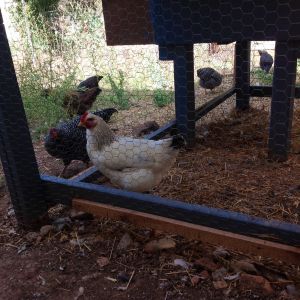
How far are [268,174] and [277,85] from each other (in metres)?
0.55

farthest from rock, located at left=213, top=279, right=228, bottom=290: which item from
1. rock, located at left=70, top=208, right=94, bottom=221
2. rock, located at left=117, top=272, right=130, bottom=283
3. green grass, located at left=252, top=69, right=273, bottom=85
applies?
green grass, located at left=252, top=69, right=273, bottom=85

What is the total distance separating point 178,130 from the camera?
263 centimetres

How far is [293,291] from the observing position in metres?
1.31

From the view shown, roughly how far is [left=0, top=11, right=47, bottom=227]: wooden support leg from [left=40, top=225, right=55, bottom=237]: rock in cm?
5

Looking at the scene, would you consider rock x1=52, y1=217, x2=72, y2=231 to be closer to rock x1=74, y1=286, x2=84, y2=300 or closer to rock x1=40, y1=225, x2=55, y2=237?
rock x1=40, y1=225, x2=55, y2=237

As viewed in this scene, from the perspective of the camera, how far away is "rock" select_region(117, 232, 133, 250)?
166cm

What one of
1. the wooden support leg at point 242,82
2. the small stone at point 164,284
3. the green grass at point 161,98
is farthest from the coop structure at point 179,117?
the green grass at point 161,98

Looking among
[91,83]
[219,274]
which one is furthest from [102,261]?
[91,83]

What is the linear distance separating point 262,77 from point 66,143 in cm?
259

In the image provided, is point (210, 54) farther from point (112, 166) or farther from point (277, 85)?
point (112, 166)

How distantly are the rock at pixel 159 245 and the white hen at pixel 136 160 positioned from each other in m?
0.34

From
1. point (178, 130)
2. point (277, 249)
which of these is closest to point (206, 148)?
point (178, 130)

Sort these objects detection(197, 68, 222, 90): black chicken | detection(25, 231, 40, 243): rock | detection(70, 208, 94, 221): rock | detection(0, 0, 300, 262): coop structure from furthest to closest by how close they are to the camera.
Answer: detection(197, 68, 222, 90): black chicken
detection(70, 208, 94, 221): rock
detection(25, 231, 40, 243): rock
detection(0, 0, 300, 262): coop structure

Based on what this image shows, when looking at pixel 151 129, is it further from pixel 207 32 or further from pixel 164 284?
pixel 164 284
